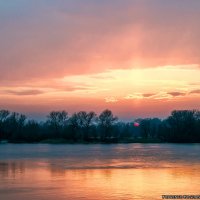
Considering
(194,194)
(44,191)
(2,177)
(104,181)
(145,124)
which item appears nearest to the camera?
(194,194)

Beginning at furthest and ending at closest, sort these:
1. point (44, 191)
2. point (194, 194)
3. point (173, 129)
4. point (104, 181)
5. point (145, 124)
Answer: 1. point (145, 124)
2. point (173, 129)
3. point (104, 181)
4. point (44, 191)
5. point (194, 194)

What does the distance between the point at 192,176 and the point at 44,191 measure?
10336 mm

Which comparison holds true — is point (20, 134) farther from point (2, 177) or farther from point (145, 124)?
point (2, 177)

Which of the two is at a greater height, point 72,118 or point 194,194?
point 72,118

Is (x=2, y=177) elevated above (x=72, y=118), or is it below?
below

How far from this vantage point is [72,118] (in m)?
138

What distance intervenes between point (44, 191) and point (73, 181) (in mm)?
4617

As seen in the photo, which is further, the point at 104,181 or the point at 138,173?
the point at 138,173

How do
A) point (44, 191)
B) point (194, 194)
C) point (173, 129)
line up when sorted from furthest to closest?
1. point (173, 129)
2. point (44, 191)
3. point (194, 194)

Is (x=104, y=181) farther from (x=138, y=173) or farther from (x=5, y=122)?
(x=5, y=122)

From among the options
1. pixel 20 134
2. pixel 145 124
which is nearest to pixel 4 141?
pixel 20 134

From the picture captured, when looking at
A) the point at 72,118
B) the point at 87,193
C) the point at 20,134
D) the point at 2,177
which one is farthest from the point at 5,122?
the point at 87,193

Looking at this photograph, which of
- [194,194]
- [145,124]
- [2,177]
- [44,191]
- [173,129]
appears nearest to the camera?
[194,194]

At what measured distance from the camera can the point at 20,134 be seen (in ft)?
459
